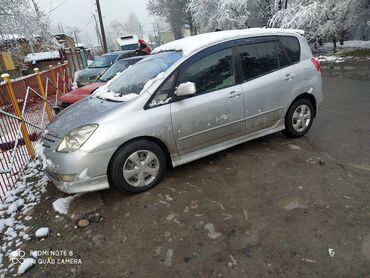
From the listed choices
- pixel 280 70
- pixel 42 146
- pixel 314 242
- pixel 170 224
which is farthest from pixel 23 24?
pixel 314 242

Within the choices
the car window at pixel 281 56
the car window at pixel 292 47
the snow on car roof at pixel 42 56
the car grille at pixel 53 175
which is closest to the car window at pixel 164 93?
the car grille at pixel 53 175

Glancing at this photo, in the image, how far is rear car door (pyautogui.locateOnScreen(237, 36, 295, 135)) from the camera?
4508 millimetres

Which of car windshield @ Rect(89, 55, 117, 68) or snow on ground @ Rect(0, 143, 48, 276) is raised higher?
car windshield @ Rect(89, 55, 117, 68)

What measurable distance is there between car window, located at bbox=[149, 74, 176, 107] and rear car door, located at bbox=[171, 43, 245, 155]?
110 millimetres

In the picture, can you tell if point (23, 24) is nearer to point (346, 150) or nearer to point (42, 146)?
point (42, 146)

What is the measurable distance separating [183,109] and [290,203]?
1703 millimetres

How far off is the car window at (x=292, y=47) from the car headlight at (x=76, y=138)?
3202 millimetres

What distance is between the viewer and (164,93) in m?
3.97

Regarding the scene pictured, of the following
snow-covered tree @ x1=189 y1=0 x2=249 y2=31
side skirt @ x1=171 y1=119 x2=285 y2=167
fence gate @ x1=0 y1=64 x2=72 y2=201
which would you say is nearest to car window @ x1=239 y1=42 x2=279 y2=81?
side skirt @ x1=171 y1=119 x2=285 y2=167

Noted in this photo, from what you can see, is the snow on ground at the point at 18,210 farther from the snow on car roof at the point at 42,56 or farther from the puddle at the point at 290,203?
the snow on car roof at the point at 42,56

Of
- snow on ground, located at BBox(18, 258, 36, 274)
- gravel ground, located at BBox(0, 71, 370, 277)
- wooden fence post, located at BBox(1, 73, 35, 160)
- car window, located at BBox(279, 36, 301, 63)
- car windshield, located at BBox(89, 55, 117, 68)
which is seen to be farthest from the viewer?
car windshield, located at BBox(89, 55, 117, 68)

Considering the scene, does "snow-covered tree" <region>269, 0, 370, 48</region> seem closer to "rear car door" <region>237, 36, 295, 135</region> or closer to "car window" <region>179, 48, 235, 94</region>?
"rear car door" <region>237, 36, 295, 135</region>

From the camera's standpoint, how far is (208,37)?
176 inches

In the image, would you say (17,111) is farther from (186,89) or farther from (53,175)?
(186,89)
